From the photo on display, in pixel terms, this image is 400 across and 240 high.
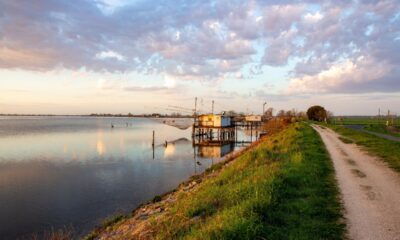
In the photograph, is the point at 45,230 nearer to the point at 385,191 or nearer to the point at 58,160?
the point at 385,191

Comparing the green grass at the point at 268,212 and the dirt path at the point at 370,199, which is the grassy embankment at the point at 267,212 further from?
the dirt path at the point at 370,199

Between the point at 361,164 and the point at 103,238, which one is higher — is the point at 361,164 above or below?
above

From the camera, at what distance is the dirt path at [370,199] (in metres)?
6.88

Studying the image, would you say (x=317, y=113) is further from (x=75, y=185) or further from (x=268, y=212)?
(x=268, y=212)

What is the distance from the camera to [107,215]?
17.0 meters

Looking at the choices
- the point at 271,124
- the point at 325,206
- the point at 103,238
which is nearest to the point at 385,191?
the point at 325,206

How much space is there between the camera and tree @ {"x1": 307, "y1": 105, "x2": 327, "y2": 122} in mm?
96675

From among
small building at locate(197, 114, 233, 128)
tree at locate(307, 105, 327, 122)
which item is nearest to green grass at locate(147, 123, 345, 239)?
small building at locate(197, 114, 233, 128)

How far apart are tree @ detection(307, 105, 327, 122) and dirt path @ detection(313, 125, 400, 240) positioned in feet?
282

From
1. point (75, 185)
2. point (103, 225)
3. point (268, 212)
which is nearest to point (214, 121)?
point (75, 185)

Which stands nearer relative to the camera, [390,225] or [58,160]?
[390,225]

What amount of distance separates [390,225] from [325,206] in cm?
176

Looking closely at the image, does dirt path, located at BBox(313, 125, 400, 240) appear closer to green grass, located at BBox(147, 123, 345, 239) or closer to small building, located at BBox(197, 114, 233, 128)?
green grass, located at BBox(147, 123, 345, 239)

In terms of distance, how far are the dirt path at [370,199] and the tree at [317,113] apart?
8610cm
